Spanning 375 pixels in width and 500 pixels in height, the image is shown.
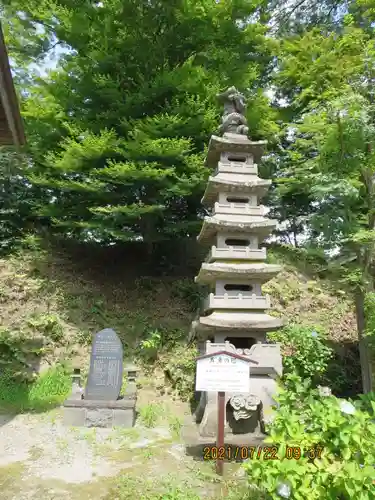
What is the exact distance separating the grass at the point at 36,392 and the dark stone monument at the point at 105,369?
1380mm

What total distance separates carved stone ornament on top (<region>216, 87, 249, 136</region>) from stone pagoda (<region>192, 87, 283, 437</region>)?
1.1 inches

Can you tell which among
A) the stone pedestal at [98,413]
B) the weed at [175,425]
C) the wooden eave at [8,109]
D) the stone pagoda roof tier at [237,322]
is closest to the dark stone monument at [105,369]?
the stone pedestal at [98,413]

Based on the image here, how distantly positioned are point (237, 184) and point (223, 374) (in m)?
5.52

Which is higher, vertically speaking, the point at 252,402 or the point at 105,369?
the point at 105,369

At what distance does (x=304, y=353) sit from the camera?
11250 millimetres

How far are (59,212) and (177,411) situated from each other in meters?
7.95

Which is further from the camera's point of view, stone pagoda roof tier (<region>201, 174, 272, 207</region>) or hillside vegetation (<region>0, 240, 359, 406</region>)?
hillside vegetation (<region>0, 240, 359, 406</region>)

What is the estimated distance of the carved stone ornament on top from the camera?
11.1m

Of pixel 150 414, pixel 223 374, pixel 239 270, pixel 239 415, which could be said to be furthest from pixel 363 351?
pixel 223 374

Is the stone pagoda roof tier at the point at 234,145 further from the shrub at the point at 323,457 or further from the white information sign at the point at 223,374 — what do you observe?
the shrub at the point at 323,457

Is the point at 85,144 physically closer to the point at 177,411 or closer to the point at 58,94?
the point at 58,94

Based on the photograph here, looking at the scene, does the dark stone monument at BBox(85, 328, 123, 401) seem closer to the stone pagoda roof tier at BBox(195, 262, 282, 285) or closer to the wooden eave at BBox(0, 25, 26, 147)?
the stone pagoda roof tier at BBox(195, 262, 282, 285)

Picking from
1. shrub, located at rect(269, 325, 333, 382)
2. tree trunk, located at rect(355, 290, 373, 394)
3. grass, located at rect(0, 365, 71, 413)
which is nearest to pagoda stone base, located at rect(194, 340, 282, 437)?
shrub, located at rect(269, 325, 333, 382)

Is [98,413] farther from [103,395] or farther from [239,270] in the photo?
[239,270]
